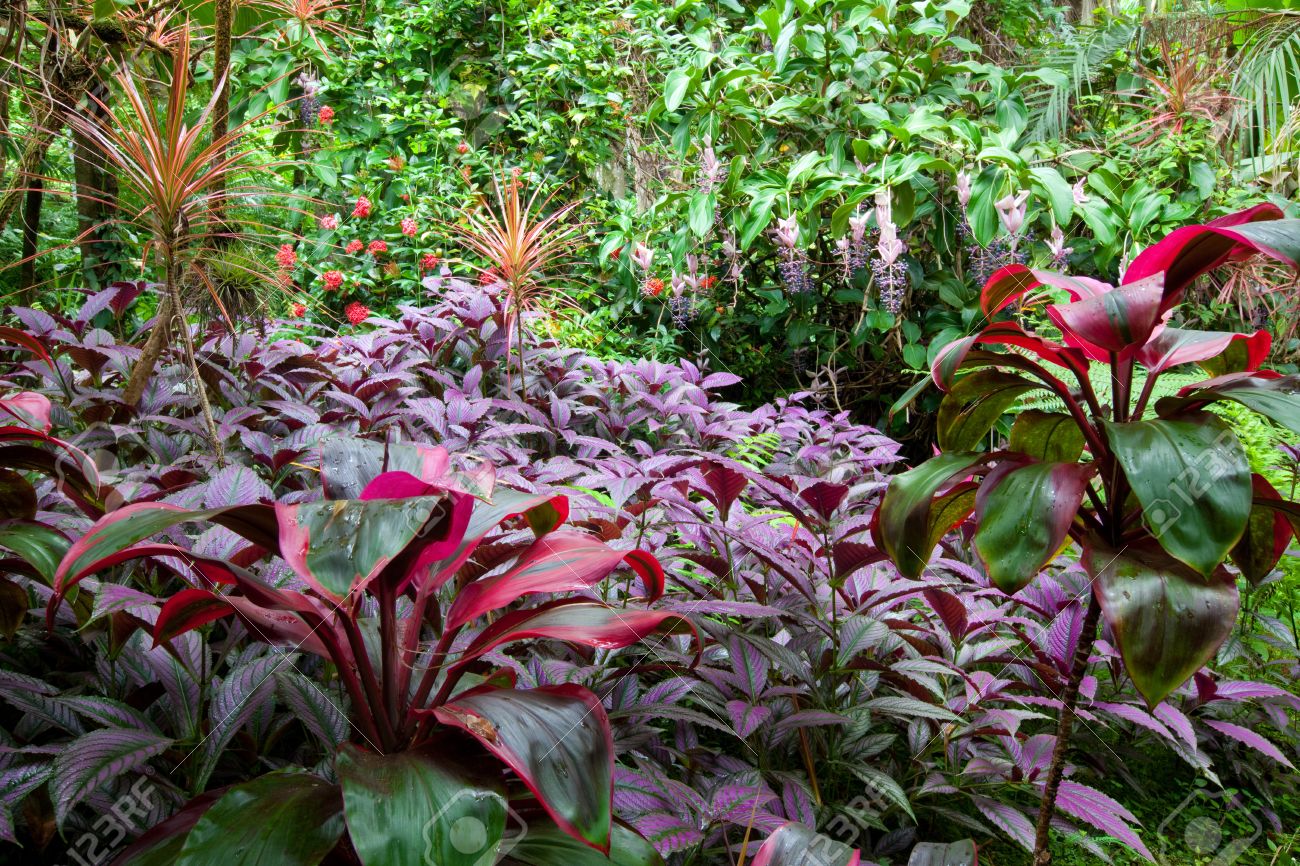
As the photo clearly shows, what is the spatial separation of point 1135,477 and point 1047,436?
0.98 feet

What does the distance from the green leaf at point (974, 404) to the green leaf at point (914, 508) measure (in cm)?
10

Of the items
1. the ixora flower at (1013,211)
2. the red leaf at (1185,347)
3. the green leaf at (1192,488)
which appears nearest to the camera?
the green leaf at (1192,488)

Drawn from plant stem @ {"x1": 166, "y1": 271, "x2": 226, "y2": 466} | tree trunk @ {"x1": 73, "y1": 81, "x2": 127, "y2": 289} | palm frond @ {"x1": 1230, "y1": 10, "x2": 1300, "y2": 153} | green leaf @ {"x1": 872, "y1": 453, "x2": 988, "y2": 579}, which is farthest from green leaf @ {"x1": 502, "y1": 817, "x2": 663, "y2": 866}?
palm frond @ {"x1": 1230, "y1": 10, "x2": 1300, "y2": 153}

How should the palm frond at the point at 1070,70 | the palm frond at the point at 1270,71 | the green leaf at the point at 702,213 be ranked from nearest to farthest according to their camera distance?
the palm frond at the point at 1270,71, the green leaf at the point at 702,213, the palm frond at the point at 1070,70

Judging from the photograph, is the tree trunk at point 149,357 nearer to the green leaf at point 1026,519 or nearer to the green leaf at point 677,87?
the green leaf at point 1026,519

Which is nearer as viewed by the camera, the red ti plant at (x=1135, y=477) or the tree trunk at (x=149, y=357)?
the red ti plant at (x=1135, y=477)

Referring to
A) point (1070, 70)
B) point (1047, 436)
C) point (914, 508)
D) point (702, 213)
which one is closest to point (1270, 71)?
point (1070, 70)

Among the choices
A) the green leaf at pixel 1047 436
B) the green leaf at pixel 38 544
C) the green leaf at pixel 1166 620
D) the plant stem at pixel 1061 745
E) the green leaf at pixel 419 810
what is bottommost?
the plant stem at pixel 1061 745

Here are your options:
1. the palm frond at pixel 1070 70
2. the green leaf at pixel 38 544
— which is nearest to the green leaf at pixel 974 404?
the green leaf at pixel 38 544

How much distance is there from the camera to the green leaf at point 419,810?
0.66 metres

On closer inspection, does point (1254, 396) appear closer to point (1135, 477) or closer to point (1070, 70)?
point (1135, 477)

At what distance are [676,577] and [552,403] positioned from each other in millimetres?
1117

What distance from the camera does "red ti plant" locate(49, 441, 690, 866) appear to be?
678 millimetres

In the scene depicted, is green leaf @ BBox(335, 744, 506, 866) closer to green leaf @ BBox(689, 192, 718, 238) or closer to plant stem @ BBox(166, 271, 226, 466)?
plant stem @ BBox(166, 271, 226, 466)
